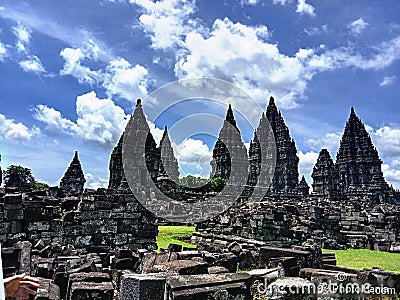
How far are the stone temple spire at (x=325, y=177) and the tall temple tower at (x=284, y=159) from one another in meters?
12.1

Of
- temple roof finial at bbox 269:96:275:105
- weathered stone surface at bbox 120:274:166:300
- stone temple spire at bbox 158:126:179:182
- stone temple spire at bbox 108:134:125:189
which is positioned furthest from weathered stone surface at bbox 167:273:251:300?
temple roof finial at bbox 269:96:275:105

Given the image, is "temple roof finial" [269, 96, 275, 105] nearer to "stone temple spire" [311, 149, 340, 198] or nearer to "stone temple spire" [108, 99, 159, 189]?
"stone temple spire" [311, 149, 340, 198]

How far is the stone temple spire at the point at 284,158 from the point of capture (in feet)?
158

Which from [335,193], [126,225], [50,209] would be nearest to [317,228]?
[126,225]

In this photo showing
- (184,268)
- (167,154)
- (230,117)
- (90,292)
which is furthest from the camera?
(230,117)

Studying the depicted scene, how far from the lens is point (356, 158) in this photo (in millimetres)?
46312

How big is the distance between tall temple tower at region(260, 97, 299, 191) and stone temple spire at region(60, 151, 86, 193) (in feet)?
77.3

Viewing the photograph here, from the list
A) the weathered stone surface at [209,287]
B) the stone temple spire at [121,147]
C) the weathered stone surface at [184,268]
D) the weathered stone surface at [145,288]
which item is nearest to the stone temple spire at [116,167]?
the stone temple spire at [121,147]

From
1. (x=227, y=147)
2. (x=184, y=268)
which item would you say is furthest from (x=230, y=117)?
(x=184, y=268)

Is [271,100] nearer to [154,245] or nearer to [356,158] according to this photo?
[356,158]

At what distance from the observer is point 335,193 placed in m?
34.0

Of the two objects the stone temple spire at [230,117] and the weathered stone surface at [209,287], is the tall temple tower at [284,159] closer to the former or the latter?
the stone temple spire at [230,117]

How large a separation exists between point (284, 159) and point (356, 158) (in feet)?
28.5

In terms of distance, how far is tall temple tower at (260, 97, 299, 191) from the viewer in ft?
158
